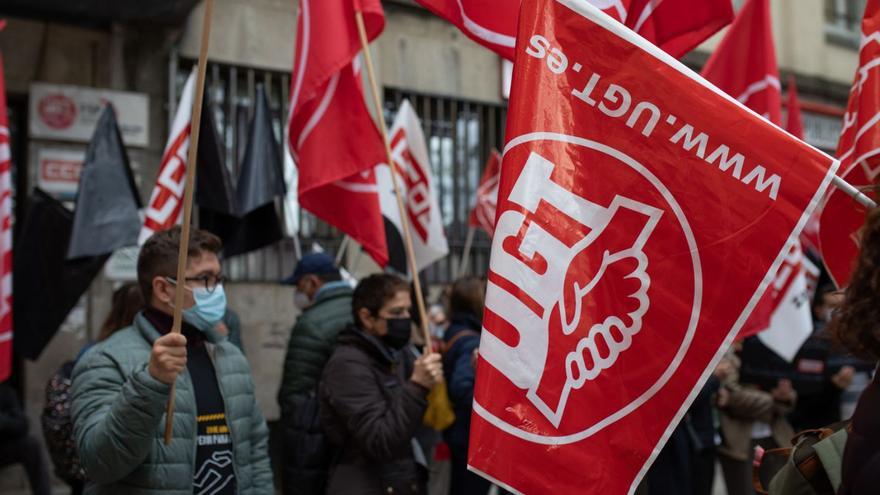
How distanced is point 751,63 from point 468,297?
2010 mm

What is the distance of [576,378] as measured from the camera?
2.21 metres

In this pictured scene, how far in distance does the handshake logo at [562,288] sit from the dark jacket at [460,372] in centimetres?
294

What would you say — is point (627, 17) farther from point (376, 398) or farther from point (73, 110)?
point (73, 110)

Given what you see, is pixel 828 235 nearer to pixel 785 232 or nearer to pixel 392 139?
pixel 785 232

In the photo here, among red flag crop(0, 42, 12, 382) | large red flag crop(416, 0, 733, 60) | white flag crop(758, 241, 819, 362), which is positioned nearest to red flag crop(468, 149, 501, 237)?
white flag crop(758, 241, 819, 362)

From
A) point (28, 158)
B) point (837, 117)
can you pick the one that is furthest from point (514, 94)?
point (837, 117)

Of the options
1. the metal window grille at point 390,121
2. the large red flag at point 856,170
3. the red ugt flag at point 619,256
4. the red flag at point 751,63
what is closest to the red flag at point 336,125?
the red flag at point 751,63

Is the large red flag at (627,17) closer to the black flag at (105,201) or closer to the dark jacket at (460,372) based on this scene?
the dark jacket at (460,372)

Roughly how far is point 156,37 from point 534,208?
21.5 ft

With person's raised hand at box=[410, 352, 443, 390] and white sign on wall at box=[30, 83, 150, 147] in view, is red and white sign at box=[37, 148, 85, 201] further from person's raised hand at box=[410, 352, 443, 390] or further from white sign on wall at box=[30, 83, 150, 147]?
person's raised hand at box=[410, 352, 443, 390]

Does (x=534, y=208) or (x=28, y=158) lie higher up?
(x=534, y=208)

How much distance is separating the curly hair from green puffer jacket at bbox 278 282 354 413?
10.2 feet

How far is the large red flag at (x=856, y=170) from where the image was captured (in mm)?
3295

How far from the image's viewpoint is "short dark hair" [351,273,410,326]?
4.11 meters
